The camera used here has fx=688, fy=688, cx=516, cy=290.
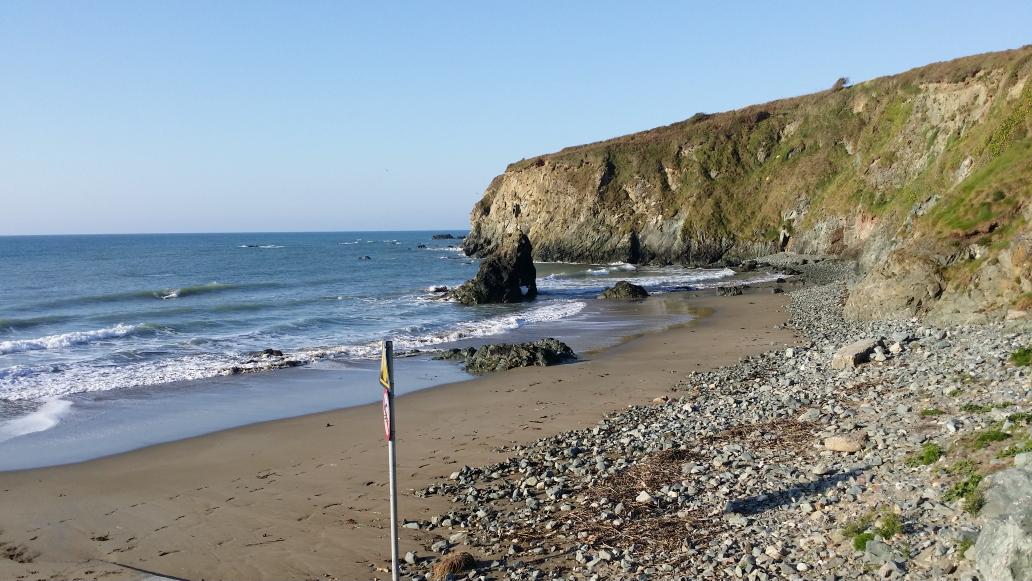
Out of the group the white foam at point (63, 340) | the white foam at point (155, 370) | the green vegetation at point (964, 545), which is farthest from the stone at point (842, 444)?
the white foam at point (63, 340)

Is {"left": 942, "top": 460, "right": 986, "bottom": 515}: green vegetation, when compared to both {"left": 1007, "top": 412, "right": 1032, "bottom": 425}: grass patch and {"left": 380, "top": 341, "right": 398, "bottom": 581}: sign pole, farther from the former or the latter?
{"left": 380, "top": 341, "right": 398, "bottom": 581}: sign pole

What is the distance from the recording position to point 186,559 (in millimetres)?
7992

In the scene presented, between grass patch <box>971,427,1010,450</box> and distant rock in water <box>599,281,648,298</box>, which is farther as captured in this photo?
distant rock in water <box>599,281,648,298</box>

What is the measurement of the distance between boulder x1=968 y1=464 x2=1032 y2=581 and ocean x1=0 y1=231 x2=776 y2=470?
42.6 feet

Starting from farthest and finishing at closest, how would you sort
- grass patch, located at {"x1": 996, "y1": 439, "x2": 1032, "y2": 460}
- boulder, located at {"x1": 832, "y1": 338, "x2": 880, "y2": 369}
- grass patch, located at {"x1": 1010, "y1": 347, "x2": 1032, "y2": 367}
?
boulder, located at {"x1": 832, "y1": 338, "x2": 880, "y2": 369}
grass patch, located at {"x1": 1010, "y1": 347, "x2": 1032, "y2": 367}
grass patch, located at {"x1": 996, "y1": 439, "x2": 1032, "y2": 460}

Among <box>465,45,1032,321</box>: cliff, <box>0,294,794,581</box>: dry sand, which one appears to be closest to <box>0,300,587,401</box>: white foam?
<box>0,294,794,581</box>: dry sand

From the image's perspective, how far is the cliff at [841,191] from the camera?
16453mm

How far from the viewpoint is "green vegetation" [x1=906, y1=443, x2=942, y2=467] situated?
7211mm

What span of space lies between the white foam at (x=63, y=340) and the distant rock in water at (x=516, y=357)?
1564 centimetres

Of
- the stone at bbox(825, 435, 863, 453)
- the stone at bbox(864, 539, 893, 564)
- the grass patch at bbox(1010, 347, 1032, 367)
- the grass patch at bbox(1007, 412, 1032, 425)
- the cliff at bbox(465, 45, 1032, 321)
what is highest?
the cliff at bbox(465, 45, 1032, 321)

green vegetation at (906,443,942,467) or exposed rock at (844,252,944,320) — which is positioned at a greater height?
exposed rock at (844,252,944,320)

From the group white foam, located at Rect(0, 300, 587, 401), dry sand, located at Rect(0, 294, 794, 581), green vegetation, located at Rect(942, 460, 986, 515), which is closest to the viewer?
A: green vegetation, located at Rect(942, 460, 986, 515)

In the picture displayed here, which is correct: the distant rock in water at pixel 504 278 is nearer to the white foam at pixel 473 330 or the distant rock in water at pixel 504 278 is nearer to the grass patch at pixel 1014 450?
the white foam at pixel 473 330

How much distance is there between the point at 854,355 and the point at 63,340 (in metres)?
26.6
